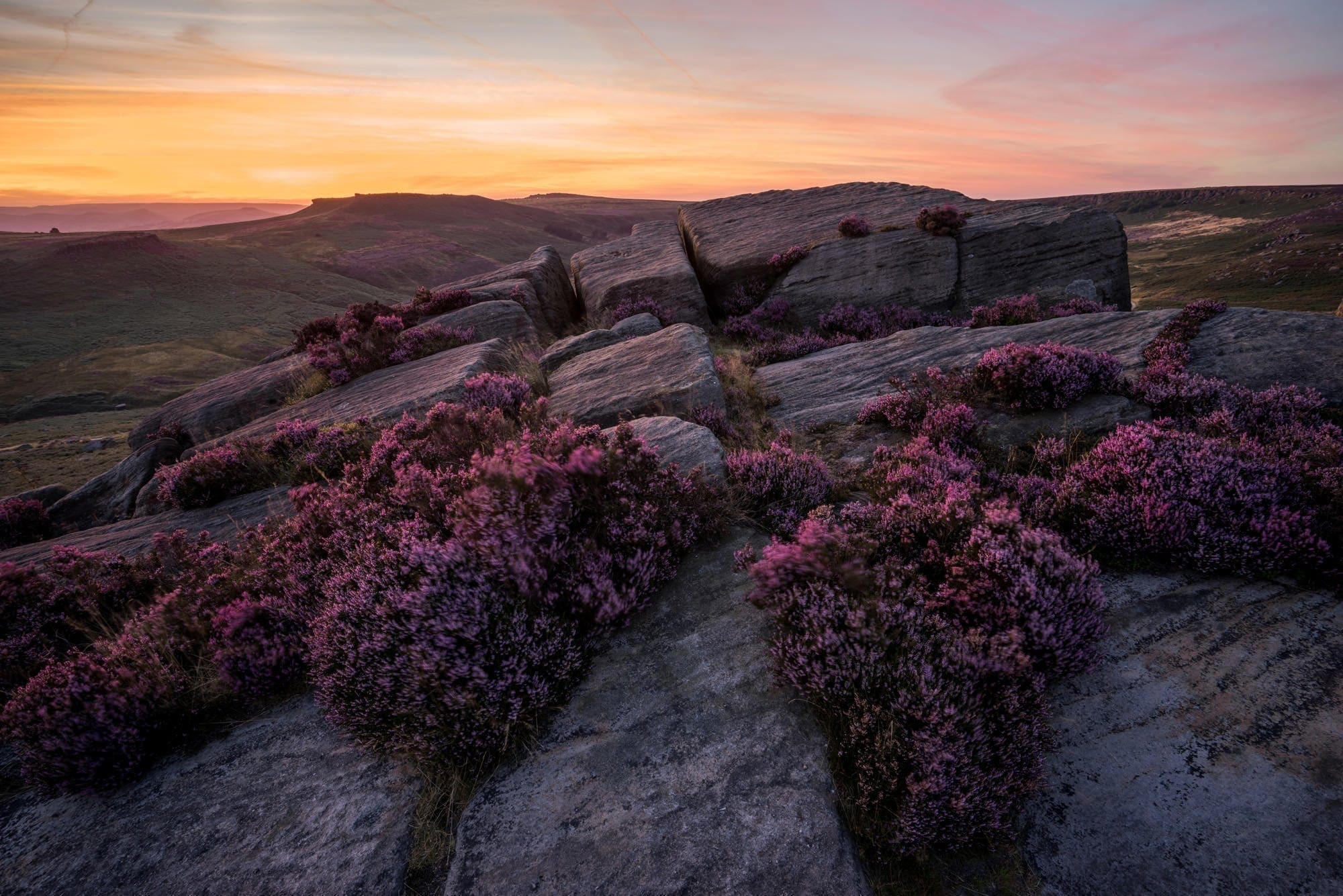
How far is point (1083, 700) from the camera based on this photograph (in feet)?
13.9

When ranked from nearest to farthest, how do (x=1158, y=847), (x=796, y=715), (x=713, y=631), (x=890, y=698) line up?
(x=1158, y=847), (x=890, y=698), (x=796, y=715), (x=713, y=631)

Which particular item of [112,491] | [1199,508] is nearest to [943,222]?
[1199,508]

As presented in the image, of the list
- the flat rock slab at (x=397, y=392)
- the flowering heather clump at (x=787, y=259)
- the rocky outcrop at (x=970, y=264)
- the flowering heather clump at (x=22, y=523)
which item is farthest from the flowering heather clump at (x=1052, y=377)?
the flowering heather clump at (x=22, y=523)

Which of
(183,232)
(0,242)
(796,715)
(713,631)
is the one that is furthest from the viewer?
(183,232)

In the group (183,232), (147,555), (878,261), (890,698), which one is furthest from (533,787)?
(183,232)

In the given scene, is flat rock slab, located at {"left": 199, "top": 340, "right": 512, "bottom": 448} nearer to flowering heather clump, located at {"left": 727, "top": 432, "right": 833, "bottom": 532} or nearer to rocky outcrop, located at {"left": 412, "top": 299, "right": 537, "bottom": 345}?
rocky outcrop, located at {"left": 412, "top": 299, "right": 537, "bottom": 345}

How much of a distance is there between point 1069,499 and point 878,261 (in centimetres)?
1418

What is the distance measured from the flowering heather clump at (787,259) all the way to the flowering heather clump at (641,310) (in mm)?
4205

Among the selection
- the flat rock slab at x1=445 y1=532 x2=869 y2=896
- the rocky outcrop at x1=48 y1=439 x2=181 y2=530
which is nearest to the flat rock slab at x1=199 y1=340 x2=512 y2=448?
the rocky outcrop at x1=48 y1=439 x2=181 y2=530

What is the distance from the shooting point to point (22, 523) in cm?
1141

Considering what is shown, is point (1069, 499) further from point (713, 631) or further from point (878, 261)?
point (878, 261)

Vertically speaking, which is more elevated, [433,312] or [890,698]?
[433,312]

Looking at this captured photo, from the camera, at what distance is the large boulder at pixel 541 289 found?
1838 centimetres

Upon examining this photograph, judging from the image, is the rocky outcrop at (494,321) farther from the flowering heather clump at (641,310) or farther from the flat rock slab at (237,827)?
the flat rock slab at (237,827)
